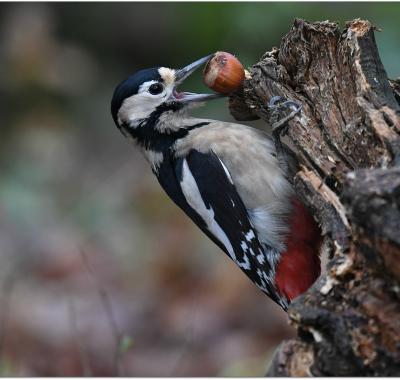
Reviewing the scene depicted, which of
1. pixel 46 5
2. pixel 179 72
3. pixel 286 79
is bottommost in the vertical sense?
pixel 286 79

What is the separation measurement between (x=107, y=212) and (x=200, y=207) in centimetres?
320

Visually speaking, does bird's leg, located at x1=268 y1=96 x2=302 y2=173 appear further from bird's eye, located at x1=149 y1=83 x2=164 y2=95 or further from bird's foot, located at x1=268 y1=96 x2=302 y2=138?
bird's eye, located at x1=149 y1=83 x2=164 y2=95

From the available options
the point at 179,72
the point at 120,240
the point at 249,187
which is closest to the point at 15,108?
the point at 120,240

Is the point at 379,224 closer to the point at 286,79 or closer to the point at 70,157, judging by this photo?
the point at 286,79

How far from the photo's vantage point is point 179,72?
381cm

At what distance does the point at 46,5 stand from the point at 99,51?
684 mm

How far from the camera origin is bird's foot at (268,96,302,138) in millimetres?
3049

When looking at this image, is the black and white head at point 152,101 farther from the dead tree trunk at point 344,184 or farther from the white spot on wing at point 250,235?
the white spot on wing at point 250,235

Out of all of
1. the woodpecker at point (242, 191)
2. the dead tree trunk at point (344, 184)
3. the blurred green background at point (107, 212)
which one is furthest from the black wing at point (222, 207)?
the blurred green background at point (107, 212)

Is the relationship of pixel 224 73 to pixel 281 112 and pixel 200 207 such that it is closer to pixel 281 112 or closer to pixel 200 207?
pixel 281 112

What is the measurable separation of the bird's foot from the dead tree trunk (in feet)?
0.09

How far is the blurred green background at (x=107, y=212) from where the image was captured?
523cm

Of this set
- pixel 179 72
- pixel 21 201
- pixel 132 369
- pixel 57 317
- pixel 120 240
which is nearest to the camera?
pixel 179 72

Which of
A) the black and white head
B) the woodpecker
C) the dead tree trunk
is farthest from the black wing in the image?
the dead tree trunk
